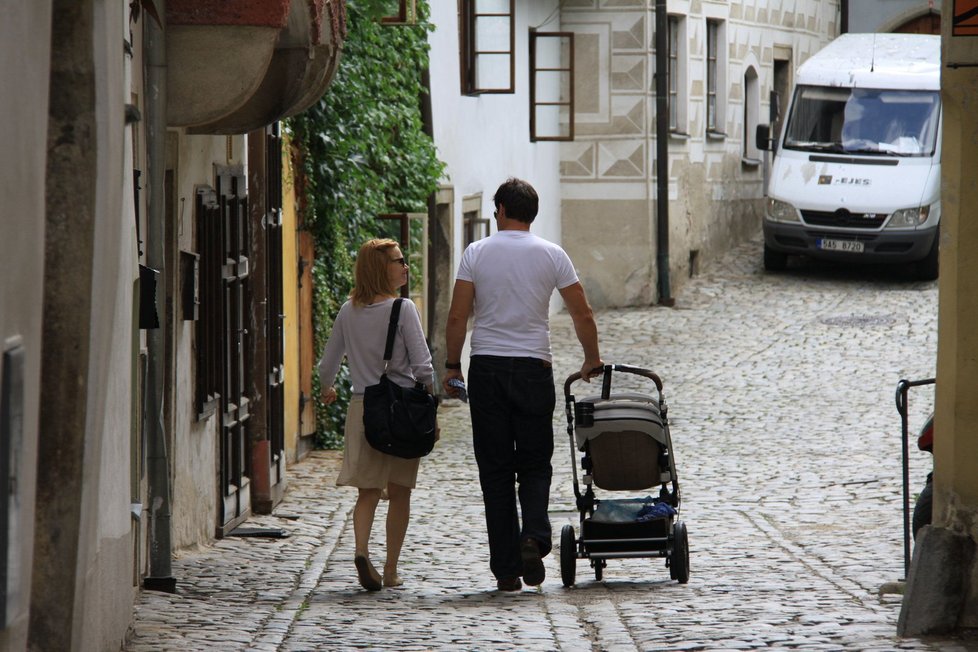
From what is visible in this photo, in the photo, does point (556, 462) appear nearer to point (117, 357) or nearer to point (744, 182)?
point (117, 357)

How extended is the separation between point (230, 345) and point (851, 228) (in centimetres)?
1453

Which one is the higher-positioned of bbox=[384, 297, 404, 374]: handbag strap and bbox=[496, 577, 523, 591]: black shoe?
bbox=[384, 297, 404, 374]: handbag strap

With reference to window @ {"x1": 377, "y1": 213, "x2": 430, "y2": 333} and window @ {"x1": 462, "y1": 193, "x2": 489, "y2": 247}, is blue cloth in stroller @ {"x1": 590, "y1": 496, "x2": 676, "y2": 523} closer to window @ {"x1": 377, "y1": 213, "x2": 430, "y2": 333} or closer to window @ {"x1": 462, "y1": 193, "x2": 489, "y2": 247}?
window @ {"x1": 377, "y1": 213, "x2": 430, "y2": 333}

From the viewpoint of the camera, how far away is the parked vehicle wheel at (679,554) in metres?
7.69

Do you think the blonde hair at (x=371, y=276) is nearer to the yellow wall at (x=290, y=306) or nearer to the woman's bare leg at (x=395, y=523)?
the woman's bare leg at (x=395, y=523)

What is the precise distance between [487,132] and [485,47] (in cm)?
104

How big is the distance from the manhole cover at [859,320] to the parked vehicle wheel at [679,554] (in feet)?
43.8

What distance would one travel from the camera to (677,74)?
24.9m

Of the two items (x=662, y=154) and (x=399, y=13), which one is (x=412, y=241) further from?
(x=662, y=154)

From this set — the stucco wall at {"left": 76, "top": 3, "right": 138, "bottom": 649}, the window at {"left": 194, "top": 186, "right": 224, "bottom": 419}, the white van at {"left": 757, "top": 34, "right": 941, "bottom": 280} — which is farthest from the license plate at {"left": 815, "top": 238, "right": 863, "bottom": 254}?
the stucco wall at {"left": 76, "top": 3, "right": 138, "bottom": 649}

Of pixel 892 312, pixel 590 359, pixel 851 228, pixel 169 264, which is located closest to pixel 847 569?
pixel 590 359

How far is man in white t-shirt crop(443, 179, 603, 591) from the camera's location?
24.9 feet

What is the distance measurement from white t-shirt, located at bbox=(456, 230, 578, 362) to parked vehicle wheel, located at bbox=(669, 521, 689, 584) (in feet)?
3.06

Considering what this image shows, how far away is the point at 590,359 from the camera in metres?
7.70
